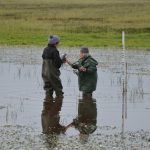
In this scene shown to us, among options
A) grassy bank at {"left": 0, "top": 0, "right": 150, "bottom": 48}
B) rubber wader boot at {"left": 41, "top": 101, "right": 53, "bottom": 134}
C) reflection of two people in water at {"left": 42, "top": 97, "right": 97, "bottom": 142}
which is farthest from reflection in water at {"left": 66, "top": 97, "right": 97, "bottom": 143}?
grassy bank at {"left": 0, "top": 0, "right": 150, "bottom": 48}

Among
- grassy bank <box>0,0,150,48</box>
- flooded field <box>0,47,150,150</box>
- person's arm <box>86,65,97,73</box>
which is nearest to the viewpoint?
flooded field <box>0,47,150,150</box>

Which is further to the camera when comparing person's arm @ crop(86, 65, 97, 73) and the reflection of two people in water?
person's arm @ crop(86, 65, 97, 73)

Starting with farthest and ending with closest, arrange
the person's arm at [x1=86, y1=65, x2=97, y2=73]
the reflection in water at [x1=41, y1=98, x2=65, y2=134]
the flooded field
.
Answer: the person's arm at [x1=86, y1=65, x2=97, y2=73] → the reflection in water at [x1=41, y1=98, x2=65, y2=134] → the flooded field

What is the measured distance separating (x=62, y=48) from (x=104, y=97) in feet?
59.4

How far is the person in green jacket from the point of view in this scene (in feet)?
56.5

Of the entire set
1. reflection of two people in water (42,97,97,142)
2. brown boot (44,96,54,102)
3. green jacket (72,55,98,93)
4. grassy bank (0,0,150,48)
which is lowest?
reflection of two people in water (42,97,97,142)

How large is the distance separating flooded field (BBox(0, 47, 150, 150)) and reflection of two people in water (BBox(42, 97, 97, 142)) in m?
0.03

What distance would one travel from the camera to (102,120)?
47.3ft

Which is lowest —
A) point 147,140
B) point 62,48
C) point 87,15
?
point 147,140

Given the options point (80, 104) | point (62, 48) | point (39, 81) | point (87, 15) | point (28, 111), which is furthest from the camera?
point (87, 15)

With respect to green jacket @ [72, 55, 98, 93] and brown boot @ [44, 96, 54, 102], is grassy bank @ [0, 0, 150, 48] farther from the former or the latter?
brown boot @ [44, 96, 54, 102]

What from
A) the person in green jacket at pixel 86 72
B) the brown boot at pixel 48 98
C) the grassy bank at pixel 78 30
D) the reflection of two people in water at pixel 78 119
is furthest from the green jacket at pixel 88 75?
the grassy bank at pixel 78 30

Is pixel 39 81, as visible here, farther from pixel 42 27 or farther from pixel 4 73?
pixel 42 27

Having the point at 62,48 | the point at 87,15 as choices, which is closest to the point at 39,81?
the point at 62,48
